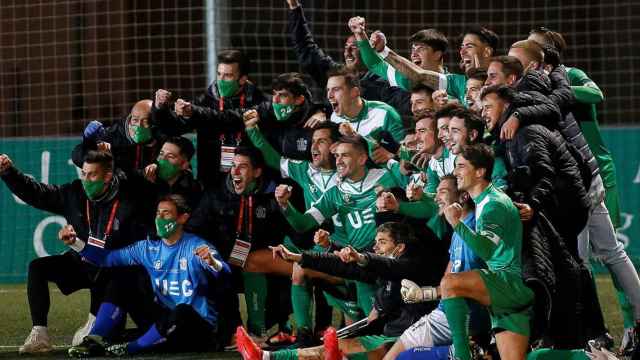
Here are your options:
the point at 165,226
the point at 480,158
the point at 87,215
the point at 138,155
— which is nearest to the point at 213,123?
the point at 138,155

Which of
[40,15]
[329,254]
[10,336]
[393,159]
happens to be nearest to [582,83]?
[393,159]

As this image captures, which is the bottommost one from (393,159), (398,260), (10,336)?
(10,336)

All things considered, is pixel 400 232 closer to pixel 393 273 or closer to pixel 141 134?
pixel 393 273

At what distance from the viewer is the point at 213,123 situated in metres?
7.86

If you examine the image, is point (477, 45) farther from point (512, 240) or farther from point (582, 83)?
point (512, 240)

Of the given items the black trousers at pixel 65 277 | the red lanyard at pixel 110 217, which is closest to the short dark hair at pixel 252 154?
the red lanyard at pixel 110 217

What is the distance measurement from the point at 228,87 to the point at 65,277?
4.64 feet

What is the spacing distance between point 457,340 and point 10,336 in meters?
3.20

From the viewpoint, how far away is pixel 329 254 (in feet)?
21.6

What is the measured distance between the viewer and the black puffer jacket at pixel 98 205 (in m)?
7.79

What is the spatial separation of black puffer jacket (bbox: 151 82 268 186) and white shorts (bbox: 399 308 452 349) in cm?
200

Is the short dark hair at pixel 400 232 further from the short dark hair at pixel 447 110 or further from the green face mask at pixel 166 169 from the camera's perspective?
the green face mask at pixel 166 169

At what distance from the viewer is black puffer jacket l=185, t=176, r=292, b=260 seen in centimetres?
777

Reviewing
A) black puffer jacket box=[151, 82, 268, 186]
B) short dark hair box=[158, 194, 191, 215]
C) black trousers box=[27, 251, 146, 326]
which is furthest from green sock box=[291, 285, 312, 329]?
black puffer jacket box=[151, 82, 268, 186]
